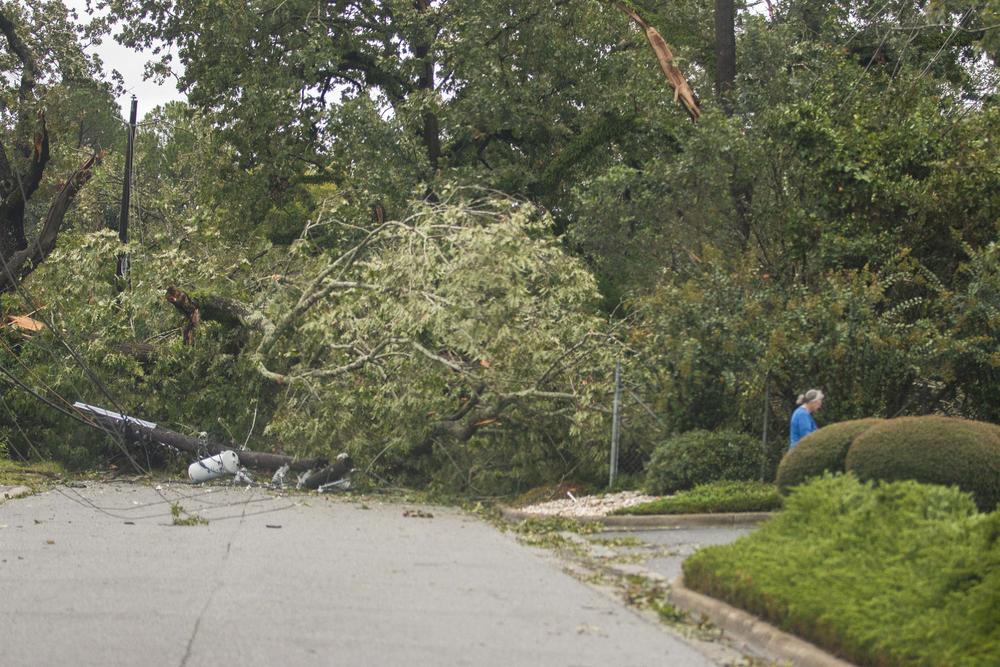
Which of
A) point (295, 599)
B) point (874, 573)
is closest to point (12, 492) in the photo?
point (295, 599)

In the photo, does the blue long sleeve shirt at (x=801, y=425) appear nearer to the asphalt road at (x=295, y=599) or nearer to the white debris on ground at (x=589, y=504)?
the white debris on ground at (x=589, y=504)

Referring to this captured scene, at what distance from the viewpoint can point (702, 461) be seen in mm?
16531

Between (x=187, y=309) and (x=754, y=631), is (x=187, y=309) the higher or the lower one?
the higher one

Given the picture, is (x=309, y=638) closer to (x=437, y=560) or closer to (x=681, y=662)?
(x=681, y=662)

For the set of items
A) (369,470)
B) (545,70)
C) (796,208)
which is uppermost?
(545,70)

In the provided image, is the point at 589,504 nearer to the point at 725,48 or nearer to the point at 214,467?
the point at 214,467

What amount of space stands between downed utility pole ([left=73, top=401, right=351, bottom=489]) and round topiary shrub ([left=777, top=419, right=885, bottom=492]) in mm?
7691

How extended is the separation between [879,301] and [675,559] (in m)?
7.57

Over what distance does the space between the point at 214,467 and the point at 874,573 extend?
13.6 meters

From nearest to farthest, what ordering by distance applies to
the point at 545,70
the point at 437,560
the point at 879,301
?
the point at 437,560 → the point at 879,301 → the point at 545,70

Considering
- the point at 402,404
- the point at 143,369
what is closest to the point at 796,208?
the point at 402,404

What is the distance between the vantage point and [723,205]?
2362 centimetres

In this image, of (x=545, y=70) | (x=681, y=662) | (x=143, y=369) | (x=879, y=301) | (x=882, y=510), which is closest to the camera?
(x=681, y=662)

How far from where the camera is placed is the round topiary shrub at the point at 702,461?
16.5m
